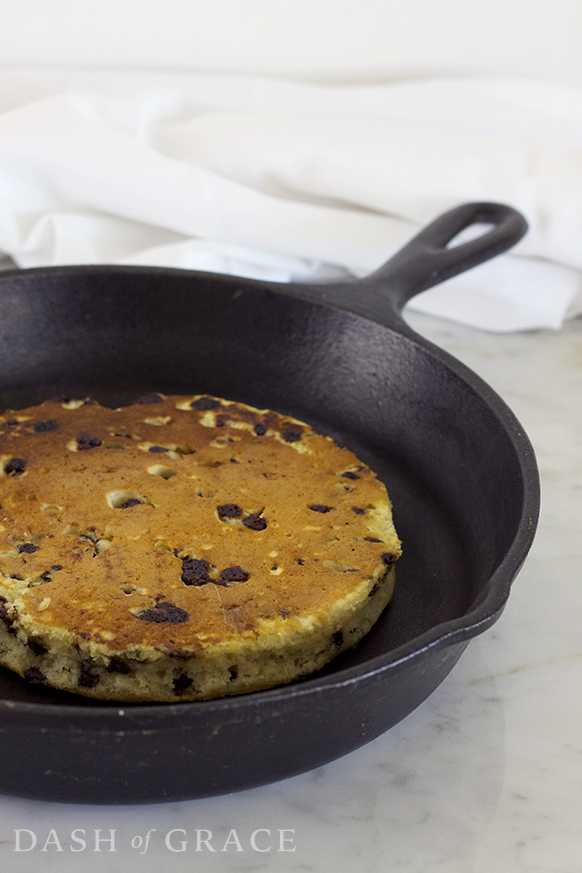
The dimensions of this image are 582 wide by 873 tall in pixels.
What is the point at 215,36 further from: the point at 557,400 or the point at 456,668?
the point at 456,668

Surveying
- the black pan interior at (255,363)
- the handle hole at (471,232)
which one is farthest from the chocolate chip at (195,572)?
the handle hole at (471,232)

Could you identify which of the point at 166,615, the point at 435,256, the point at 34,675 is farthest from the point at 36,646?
the point at 435,256

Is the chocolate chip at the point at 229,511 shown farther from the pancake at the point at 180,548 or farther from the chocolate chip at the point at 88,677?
the chocolate chip at the point at 88,677

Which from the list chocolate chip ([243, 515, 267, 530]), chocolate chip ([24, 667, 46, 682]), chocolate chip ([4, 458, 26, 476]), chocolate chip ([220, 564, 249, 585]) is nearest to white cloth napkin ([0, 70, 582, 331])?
chocolate chip ([4, 458, 26, 476])

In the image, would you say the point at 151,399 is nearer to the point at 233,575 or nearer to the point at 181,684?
the point at 233,575

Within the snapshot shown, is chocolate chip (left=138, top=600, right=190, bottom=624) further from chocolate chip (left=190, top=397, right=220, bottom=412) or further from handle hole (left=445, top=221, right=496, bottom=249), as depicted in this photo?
handle hole (left=445, top=221, right=496, bottom=249)

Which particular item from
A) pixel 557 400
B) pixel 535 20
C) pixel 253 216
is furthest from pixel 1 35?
pixel 557 400
